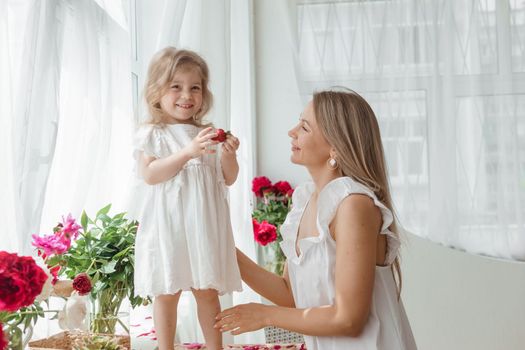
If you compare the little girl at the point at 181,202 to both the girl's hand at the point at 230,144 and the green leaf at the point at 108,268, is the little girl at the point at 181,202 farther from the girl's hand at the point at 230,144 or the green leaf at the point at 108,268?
the green leaf at the point at 108,268

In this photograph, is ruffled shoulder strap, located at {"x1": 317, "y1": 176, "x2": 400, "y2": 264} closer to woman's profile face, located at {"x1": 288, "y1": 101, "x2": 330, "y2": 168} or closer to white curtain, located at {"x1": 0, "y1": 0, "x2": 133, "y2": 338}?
woman's profile face, located at {"x1": 288, "y1": 101, "x2": 330, "y2": 168}

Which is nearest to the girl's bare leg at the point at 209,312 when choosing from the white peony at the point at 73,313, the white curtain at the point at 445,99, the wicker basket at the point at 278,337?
the white peony at the point at 73,313

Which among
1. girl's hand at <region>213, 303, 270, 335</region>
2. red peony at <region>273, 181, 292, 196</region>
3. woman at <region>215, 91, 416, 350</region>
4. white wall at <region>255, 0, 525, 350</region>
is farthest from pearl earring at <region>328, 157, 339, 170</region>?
white wall at <region>255, 0, 525, 350</region>

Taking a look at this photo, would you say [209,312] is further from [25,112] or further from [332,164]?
[25,112]

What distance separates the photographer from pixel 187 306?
6.45 feet

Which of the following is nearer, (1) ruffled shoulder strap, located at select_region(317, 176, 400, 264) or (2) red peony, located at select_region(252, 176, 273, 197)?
(1) ruffled shoulder strap, located at select_region(317, 176, 400, 264)

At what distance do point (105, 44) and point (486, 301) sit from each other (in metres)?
2.54

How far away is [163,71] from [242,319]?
66cm

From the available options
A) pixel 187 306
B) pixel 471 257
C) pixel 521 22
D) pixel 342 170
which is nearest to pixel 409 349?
pixel 342 170

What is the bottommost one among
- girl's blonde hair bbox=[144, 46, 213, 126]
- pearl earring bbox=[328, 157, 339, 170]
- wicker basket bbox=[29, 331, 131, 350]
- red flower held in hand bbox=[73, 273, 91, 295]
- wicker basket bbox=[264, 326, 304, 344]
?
wicker basket bbox=[264, 326, 304, 344]

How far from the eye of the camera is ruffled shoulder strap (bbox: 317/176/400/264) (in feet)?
4.32

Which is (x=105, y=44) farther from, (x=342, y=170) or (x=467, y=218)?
(x=467, y=218)

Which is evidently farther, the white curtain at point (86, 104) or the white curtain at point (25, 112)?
the white curtain at point (86, 104)

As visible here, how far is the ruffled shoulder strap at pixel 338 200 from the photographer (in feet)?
4.32
